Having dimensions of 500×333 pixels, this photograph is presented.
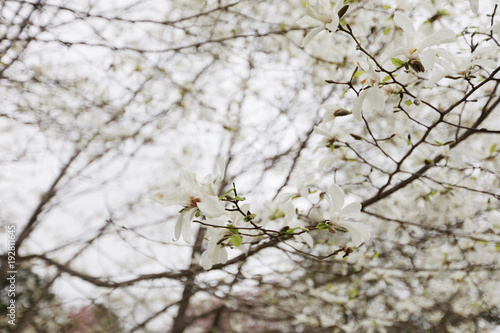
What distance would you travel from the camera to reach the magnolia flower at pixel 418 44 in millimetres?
847

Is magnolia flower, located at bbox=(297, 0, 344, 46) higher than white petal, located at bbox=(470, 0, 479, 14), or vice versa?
white petal, located at bbox=(470, 0, 479, 14)

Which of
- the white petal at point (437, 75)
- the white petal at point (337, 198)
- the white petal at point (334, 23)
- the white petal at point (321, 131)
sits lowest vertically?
the white petal at point (337, 198)

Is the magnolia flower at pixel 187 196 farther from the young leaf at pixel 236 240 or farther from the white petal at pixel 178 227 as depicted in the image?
the young leaf at pixel 236 240

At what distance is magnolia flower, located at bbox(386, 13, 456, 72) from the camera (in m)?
0.85

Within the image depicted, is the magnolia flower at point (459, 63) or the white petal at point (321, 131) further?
the white petal at point (321, 131)

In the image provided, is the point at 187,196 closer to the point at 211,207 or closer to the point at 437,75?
the point at 211,207

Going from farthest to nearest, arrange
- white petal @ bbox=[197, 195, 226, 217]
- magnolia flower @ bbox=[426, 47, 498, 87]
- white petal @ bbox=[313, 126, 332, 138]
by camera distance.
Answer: white petal @ bbox=[313, 126, 332, 138]
magnolia flower @ bbox=[426, 47, 498, 87]
white petal @ bbox=[197, 195, 226, 217]

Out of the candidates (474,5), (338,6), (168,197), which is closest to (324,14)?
(338,6)

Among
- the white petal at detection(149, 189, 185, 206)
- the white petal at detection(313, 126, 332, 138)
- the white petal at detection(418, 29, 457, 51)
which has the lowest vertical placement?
the white petal at detection(149, 189, 185, 206)

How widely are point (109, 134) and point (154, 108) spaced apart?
51cm

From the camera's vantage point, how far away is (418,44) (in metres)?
0.88

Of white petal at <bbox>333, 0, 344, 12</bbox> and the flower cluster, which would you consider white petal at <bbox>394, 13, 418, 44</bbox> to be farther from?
the flower cluster

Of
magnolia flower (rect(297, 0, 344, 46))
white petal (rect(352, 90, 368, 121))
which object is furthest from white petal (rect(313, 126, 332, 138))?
magnolia flower (rect(297, 0, 344, 46))

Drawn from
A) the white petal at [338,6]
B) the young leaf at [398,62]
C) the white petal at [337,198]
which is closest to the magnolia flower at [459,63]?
the young leaf at [398,62]
